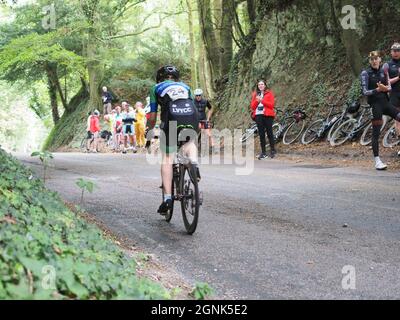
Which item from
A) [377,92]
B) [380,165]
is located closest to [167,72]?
[377,92]

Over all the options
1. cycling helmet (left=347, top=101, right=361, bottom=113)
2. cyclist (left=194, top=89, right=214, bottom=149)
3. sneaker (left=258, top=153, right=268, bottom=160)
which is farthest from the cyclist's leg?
cyclist (left=194, top=89, right=214, bottom=149)

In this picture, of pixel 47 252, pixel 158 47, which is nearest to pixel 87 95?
pixel 158 47

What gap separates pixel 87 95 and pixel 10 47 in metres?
19.7

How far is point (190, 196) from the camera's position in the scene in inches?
A: 256

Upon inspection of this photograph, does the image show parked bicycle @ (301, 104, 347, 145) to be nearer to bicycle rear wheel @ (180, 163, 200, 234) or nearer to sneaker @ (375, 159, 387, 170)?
sneaker @ (375, 159, 387, 170)

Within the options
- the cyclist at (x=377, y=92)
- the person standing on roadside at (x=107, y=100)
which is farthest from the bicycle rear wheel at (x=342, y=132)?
the person standing on roadside at (x=107, y=100)

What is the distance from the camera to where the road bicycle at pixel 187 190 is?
6.31m

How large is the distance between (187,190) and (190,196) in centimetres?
16

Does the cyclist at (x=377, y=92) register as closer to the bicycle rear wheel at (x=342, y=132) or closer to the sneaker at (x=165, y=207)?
the bicycle rear wheel at (x=342, y=132)

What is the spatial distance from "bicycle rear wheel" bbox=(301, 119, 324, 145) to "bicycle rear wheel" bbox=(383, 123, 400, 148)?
11.9 feet

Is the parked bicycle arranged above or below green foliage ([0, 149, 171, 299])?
above

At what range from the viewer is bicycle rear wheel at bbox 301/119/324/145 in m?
17.5

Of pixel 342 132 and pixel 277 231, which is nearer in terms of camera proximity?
pixel 277 231

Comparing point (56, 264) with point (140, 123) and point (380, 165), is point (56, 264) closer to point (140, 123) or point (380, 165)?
point (380, 165)
